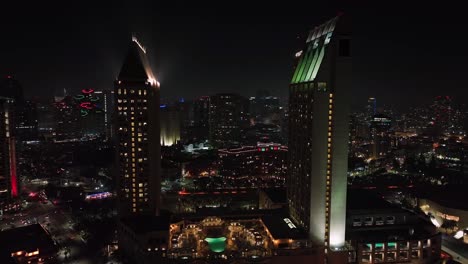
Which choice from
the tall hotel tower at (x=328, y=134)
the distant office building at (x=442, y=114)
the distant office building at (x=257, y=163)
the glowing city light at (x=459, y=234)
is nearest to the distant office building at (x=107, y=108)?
the distant office building at (x=257, y=163)

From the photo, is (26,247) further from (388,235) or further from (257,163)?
(257,163)

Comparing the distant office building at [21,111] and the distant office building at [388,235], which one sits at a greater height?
Answer: the distant office building at [21,111]

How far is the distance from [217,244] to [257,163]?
35.0 m

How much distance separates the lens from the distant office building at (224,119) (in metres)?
103

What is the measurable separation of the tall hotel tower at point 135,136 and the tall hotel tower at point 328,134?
14.8 m

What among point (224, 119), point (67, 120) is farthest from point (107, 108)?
point (224, 119)

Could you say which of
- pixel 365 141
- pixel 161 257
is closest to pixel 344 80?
pixel 161 257

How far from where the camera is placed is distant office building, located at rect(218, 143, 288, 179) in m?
61.6

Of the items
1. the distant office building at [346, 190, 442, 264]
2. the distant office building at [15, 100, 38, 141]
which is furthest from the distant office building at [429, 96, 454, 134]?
the distant office building at [15, 100, 38, 141]

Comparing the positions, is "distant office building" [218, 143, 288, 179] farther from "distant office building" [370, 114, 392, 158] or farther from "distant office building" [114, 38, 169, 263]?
"distant office building" [114, 38, 169, 263]

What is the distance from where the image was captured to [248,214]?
33.8 metres

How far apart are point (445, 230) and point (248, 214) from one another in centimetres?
2007

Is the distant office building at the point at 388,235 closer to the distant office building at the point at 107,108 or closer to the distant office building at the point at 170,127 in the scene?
the distant office building at the point at 170,127

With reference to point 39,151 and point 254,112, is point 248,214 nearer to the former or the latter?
point 39,151
